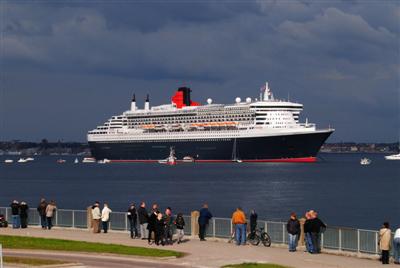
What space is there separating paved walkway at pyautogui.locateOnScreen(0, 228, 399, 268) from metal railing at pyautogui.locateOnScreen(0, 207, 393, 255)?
2.35 ft

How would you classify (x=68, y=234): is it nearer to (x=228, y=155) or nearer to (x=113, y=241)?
(x=113, y=241)

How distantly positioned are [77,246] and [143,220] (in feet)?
10.5

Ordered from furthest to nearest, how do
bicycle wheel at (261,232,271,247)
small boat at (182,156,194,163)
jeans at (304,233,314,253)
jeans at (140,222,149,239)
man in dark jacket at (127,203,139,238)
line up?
small boat at (182,156,194,163)
man in dark jacket at (127,203,139,238)
jeans at (140,222,149,239)
bicycle wheel at (261,232,271,247)
jeans at (304,233,314,253)

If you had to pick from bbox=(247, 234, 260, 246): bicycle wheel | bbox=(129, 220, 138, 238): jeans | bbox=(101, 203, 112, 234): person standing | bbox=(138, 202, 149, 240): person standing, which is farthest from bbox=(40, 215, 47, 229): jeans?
bbox=(247, 234, 260, 246): bicycle wheel

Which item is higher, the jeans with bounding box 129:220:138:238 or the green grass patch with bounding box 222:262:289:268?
the jeans with bounding box 129:220:138:238

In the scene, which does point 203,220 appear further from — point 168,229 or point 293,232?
point 293,232

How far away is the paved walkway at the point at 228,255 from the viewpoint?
23.7 m

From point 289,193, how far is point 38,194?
2517cm

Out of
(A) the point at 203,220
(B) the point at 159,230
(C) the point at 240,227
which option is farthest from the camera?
(A) the point at 203,220

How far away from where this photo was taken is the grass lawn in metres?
25.6

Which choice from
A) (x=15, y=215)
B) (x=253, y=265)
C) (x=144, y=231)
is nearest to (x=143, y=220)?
(x=144, y=231)

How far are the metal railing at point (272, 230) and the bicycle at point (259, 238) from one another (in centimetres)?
30

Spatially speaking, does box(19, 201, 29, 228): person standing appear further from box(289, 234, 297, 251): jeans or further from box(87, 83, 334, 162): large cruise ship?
box(87, 83, 334, 162): large cruise ship

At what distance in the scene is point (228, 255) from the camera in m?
25.5
